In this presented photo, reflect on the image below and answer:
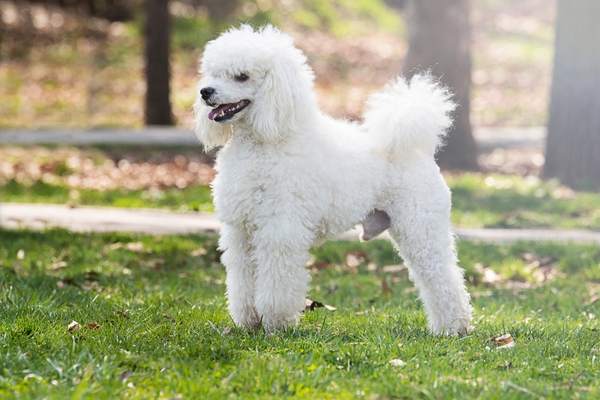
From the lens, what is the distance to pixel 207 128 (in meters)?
6.04

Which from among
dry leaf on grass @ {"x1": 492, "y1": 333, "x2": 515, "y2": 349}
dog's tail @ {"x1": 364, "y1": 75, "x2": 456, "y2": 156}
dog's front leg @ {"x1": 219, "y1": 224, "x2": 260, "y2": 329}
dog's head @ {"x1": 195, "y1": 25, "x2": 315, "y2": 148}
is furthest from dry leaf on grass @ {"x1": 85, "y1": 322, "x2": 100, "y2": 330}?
dry leaf on grass @ {"x1": 492, "y1": 333, "x2": 515, "y2": 349}

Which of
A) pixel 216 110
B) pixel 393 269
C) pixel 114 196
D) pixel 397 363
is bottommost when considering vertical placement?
pixel 114 196

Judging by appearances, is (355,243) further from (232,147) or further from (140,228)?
(232,147)

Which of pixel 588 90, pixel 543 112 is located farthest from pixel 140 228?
pixel 543 112

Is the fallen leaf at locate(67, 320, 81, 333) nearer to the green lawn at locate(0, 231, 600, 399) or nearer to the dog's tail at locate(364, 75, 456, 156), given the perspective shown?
the green lawn at locate(0, 231, 600, 399)

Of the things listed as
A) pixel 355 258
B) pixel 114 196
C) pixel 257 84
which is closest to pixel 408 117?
pixel 257 84

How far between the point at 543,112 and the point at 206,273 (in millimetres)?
14261

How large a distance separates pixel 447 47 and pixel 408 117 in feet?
26.9

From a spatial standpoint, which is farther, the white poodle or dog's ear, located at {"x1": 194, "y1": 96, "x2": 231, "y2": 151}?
dog's ear, located at {"x1": 194, "y1": 96, "x2": 231, "y2": 151}

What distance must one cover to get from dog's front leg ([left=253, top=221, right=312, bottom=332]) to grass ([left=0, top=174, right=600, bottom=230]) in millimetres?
5051

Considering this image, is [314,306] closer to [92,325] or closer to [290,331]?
[290,331]

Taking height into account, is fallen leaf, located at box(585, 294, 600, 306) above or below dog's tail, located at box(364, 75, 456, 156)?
below

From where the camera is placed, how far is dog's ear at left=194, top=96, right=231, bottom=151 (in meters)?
6.00

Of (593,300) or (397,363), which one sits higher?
(397,363)
